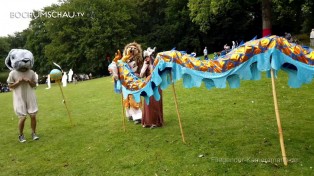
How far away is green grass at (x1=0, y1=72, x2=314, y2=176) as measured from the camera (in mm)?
5770

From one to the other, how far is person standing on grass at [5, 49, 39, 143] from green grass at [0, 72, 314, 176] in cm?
91

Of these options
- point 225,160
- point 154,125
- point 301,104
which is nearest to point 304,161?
point 225,160

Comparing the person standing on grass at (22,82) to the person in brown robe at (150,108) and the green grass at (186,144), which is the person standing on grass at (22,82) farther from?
the person in brown robe at (150,108)

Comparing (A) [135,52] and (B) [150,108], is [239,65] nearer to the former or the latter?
(B) [150,108]

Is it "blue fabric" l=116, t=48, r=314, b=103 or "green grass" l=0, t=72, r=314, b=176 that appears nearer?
"blue fabric" l=116, t=48, r=314, b=103

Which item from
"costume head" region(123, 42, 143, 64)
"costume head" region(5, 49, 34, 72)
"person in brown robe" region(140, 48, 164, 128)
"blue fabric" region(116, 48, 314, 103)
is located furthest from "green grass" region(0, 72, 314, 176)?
"costume head" region(5, 49, 34, 72)

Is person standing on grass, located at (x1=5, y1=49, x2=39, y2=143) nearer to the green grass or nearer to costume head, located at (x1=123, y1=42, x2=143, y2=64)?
the green grass

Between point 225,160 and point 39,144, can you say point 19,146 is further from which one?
point 225,160

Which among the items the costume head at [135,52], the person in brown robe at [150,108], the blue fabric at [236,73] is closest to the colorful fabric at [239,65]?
the blue fabric at [236,73]

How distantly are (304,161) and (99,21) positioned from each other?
137ft

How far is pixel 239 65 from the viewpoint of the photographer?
18.2 feet

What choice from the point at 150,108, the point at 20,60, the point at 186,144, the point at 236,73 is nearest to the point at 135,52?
the point at 150,108

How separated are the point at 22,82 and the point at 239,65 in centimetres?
549

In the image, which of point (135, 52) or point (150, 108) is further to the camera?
point (135, 52)
